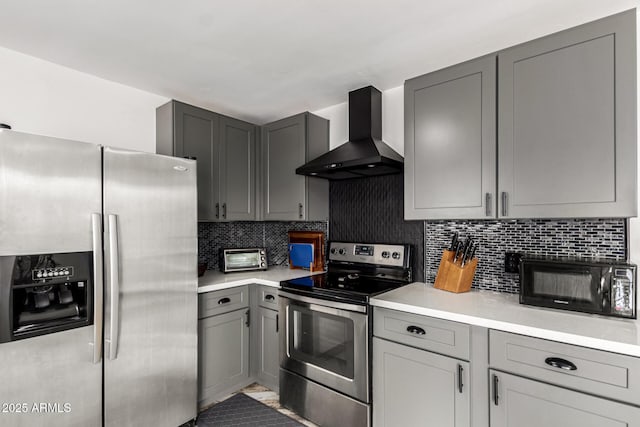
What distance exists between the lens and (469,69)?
1.86 metres

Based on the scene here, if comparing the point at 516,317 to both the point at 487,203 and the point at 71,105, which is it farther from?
the point at 71,105

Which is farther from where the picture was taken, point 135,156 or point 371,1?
point 135,156

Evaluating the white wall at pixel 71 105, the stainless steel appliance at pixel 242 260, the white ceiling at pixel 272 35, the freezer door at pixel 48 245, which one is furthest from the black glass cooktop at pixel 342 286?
the white wall at pixel 71 105

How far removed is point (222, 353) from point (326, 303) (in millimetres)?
942

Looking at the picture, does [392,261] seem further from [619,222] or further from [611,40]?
[611,40]

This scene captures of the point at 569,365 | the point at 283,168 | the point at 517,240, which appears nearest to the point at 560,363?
the point at 569,365

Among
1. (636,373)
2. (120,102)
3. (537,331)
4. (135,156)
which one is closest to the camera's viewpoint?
(636,373)

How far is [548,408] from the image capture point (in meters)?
1.36

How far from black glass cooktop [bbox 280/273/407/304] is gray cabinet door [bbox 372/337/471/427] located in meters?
0.28

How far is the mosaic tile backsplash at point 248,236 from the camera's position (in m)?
2.90

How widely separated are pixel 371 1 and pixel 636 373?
184cm

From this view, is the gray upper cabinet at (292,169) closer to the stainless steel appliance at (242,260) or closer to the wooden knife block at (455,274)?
the stainless steel appliance at (242,260)

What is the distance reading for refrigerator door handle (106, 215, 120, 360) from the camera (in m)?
1.67

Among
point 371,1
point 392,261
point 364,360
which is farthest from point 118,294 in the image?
point 371,1
